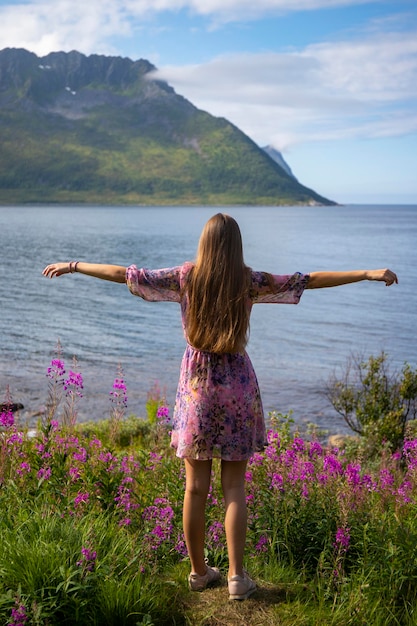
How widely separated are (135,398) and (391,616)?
524 inches

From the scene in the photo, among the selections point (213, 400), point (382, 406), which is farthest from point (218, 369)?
point (382, 406)

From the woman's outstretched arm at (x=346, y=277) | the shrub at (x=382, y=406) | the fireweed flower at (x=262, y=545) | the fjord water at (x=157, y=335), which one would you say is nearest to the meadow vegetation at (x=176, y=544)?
the fireweed flower at (x=262, y=545)

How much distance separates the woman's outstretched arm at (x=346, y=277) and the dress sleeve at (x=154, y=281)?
89 centimetres

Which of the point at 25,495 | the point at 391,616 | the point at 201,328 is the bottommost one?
the point at 391,616

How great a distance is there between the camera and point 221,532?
16.4 feet

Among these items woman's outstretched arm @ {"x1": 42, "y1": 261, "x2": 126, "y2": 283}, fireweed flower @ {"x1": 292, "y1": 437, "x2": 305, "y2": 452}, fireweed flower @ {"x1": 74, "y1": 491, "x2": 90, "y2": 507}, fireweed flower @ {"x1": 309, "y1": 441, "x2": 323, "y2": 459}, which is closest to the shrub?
fireweed flower @ {"x1": 309, "y1": 441, "x2": 323, "y2": 459}

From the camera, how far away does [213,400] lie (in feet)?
14.3

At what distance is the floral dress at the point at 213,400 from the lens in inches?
171

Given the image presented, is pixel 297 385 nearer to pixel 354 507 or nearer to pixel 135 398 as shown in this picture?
pixel 135 398

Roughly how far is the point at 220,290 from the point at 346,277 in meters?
0.80

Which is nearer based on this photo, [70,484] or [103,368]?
[70,484]

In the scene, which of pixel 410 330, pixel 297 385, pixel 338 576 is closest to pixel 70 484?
pixel 338 576

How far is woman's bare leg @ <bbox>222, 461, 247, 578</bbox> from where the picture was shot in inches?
171

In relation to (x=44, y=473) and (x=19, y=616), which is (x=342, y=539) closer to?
(x=19, y=616)
